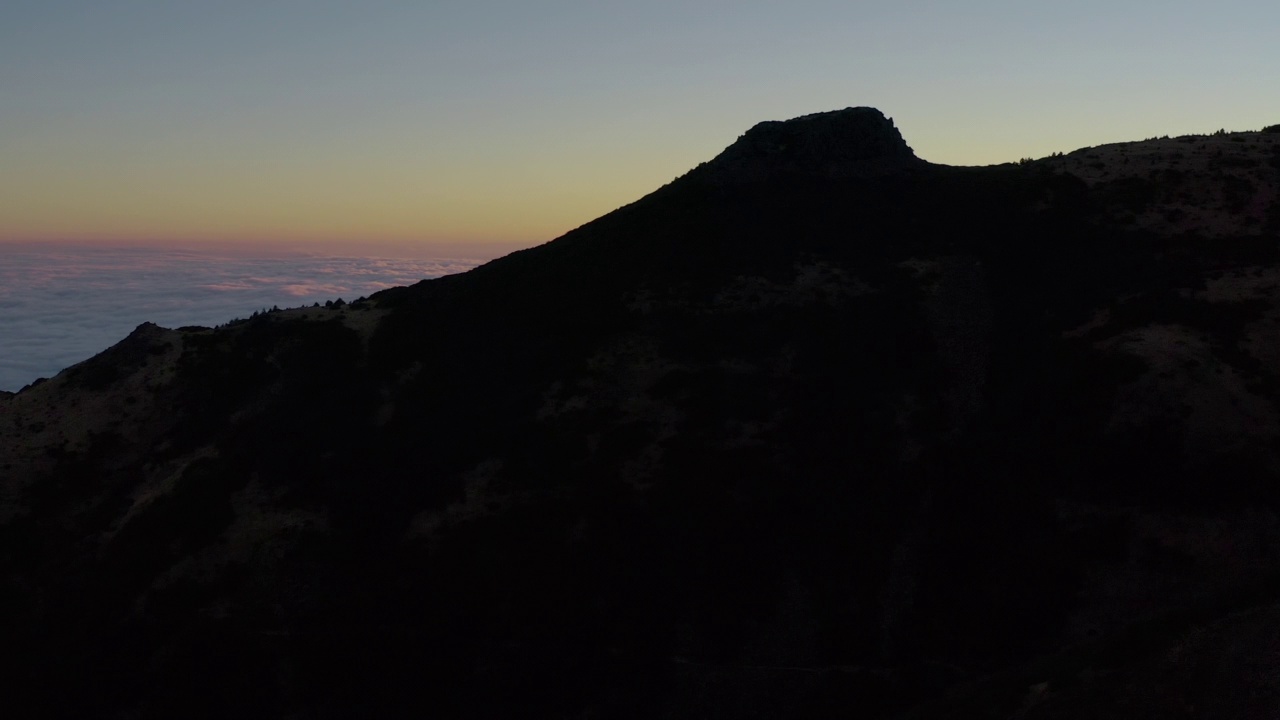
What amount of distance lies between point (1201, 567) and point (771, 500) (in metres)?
22.1

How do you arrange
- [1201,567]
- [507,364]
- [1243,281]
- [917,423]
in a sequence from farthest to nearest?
1. [507,364]
2. [1243,281]
3. [917,423]
4. [1201,567]

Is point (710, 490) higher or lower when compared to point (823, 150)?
lower

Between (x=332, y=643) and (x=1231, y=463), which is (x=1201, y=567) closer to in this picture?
(x=1231, y=463)

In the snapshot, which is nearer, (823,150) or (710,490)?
(710,490)

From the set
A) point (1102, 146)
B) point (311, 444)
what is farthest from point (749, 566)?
point (1102, 146)

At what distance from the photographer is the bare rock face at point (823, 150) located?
304 feet

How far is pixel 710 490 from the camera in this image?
172 ft

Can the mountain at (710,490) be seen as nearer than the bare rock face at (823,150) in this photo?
Yes

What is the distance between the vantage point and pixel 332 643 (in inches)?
1833

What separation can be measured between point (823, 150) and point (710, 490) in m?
54.3

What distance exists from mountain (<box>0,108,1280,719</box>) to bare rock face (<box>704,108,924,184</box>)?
16712 mm

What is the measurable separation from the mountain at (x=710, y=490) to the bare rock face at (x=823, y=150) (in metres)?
16.7

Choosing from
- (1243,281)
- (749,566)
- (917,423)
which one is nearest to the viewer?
(749,566)

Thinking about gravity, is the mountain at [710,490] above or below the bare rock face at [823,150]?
below
